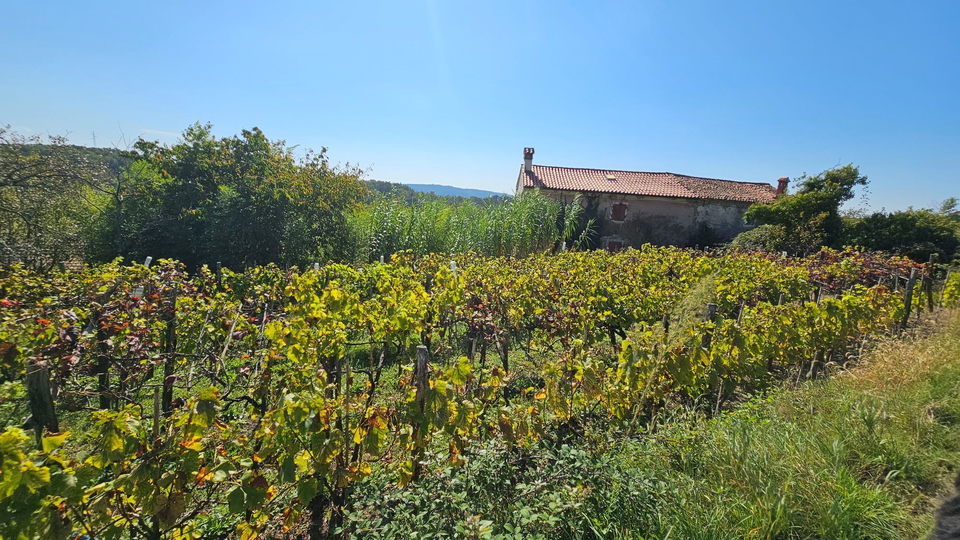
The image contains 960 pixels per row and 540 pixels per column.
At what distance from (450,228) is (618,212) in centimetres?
1040

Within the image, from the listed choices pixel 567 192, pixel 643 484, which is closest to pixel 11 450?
pixel 643 484

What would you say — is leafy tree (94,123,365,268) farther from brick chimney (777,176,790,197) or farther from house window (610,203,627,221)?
brick chimney (777,176,790,197)

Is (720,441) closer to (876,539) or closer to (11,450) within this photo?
(876,539)

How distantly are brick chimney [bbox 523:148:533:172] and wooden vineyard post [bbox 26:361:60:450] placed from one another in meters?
18.2

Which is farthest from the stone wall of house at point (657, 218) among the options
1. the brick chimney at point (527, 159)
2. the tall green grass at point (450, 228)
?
the tall green grass at point (450, 228)

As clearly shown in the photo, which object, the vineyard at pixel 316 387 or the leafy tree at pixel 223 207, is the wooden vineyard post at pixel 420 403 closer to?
the vineyard at pixel 316 387

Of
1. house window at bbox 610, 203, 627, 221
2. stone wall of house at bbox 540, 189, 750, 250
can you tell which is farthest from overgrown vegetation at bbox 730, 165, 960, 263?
house window at bbox 610, 203, 627, 221

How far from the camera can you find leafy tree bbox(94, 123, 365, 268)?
8492mm

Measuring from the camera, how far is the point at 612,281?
5.49 metres

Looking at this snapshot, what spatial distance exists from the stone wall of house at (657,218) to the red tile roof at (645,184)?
28 centimetres

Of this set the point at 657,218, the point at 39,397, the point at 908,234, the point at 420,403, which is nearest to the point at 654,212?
the point at 657,218

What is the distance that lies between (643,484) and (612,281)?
381cm

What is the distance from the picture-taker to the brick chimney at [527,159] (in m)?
18.8

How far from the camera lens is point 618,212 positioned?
57.0 ft
